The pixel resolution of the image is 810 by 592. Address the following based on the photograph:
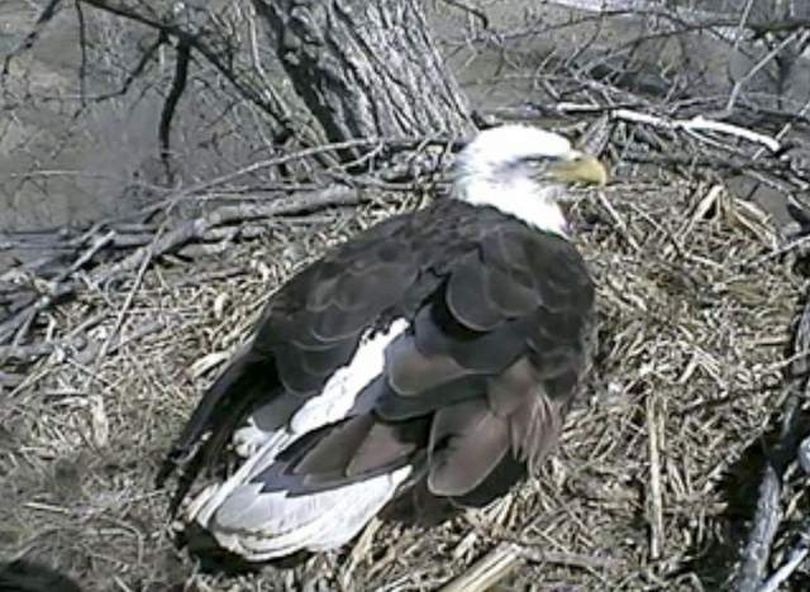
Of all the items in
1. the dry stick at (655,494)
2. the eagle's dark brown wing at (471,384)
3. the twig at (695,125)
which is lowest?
the dry stick at (655,494)

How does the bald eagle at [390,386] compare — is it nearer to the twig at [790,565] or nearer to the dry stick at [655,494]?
the dry stick at [655,494]

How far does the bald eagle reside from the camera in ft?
9.00

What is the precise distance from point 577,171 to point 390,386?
81 cm

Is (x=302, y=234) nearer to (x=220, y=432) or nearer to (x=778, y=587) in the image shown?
(x=220, y=432)

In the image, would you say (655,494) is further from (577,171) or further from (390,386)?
(577,171)

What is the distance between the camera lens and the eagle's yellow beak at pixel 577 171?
336 cm

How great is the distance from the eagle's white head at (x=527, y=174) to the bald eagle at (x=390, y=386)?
18cm

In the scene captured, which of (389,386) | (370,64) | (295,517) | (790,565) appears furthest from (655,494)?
(370,64)

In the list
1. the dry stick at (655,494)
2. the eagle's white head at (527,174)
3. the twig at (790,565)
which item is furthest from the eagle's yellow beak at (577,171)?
the twig at (790,565)

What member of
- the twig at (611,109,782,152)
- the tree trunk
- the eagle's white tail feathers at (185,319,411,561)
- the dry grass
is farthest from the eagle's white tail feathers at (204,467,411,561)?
the tree trunk

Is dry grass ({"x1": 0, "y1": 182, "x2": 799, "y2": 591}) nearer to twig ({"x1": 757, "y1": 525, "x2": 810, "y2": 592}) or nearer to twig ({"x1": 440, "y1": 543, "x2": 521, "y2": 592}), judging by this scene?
twig ({"x1": 440, "y1": 543, "x2": 521, "y2": 592})

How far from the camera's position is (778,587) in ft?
9.03

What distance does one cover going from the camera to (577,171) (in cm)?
337

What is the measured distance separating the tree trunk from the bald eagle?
0.86 metres
